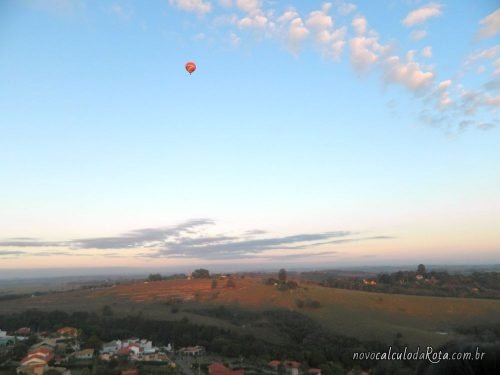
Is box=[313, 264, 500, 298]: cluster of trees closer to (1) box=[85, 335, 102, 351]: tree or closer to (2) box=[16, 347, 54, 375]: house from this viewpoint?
(1) box=[85, 335, 102, 351]: tree

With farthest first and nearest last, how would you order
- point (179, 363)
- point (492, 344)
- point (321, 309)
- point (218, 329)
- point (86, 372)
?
point (321, 309), point (218, 329), point (179, 363), point (86, 372), point (492, 344)

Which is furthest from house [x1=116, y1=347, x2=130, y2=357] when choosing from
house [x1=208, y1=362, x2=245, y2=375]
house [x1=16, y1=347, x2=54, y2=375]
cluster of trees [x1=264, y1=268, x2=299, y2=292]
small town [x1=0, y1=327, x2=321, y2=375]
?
cluster of trees [x1=264, y1=268, x2=299, y2=292]

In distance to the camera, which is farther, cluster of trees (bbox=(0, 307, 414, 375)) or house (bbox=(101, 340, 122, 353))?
house (bbox=(101, 340, 122, 353))

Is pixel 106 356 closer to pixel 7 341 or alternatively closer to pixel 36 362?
pixel 36 362

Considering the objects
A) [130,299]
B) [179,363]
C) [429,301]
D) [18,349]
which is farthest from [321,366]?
[130,299]

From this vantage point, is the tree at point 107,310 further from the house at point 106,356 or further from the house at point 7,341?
the house at point 106,356

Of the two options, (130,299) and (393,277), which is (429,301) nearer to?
(393,277)
